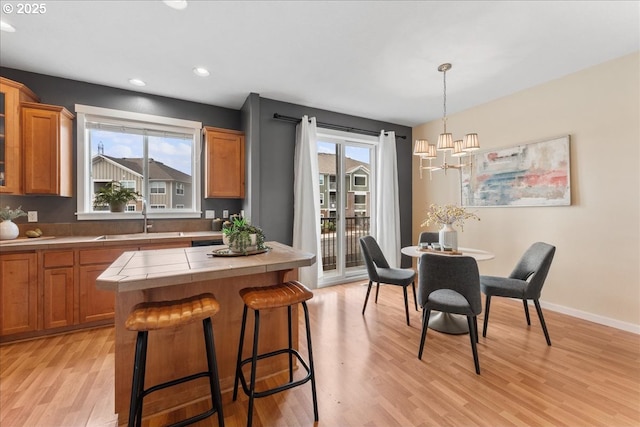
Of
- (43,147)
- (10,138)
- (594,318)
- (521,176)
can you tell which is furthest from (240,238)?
(594,318)

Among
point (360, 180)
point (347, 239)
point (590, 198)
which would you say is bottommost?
point (347, 239)

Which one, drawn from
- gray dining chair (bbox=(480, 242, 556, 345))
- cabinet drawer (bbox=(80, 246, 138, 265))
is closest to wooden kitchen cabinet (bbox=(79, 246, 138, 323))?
cabinet drawer (bbox=(80, 246, 138, 265))

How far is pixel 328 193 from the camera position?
179 inches

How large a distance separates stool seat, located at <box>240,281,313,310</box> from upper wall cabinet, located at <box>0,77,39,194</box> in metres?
2.86

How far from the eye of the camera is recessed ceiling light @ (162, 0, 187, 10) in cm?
197

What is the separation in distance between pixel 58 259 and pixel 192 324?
196 centimetres

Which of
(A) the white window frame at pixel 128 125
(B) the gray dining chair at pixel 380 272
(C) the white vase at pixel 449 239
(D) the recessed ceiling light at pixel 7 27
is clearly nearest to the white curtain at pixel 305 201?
(B) the gray dining chair at pixel 380 272

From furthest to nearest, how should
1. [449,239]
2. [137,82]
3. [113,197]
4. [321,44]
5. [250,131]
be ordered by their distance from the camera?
[250,131] → [113,197] → [137,82] → [449,239] → [321,44]

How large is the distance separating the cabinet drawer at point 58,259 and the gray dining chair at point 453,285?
3.35m

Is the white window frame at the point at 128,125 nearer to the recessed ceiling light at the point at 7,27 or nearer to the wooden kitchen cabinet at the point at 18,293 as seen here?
the wooden kitchen cabinet at the point at 18,293

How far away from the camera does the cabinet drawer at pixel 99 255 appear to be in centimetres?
277

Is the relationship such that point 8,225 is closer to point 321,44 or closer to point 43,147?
point 43,147

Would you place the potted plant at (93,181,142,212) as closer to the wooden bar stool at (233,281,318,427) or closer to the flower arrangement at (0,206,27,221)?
the flower arrangement at (0,206,27,221)

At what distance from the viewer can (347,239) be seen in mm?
4863
